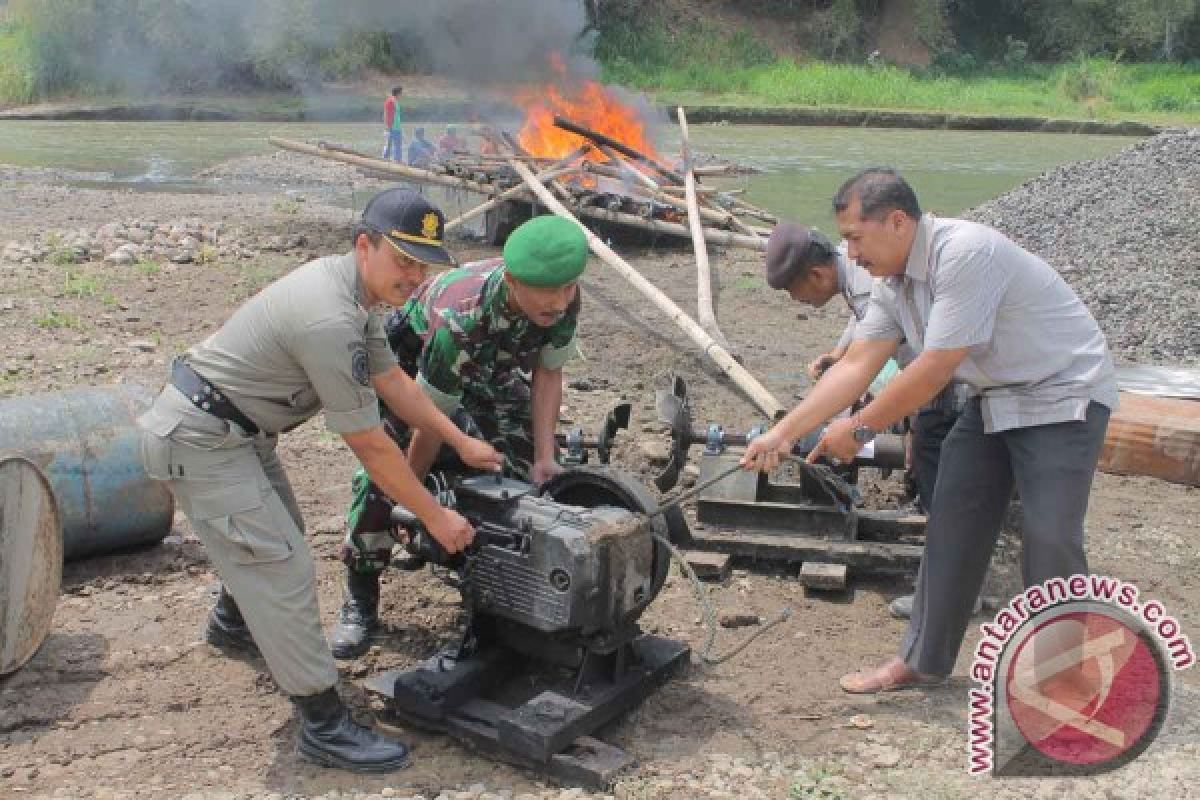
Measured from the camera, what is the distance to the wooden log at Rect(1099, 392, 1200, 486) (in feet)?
21.3

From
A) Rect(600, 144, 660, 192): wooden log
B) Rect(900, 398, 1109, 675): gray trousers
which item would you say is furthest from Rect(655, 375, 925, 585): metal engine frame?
Rect(600, 144, 660, 192): wooden log

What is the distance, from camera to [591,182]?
42.8ft

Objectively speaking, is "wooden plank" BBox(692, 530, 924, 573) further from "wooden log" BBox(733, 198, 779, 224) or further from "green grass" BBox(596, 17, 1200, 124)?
"green grass" BBox(596, 17, 1200, 124)

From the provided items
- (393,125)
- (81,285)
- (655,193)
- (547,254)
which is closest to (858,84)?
(393,125)

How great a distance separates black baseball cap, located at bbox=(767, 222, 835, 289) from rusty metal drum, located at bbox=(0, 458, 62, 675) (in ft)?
9.39

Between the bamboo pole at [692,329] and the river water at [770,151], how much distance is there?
593cm

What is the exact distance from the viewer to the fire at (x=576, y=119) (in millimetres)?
15703

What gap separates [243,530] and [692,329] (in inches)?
191

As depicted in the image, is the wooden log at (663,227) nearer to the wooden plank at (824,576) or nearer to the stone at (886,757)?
the wooden plank at (824,576)

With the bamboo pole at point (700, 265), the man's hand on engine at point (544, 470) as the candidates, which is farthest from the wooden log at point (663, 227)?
the man's hand on engine at point (544, 470)

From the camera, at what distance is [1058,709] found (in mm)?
4086

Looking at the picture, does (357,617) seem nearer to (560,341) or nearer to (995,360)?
(560,341)

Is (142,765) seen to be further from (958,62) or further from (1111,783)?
(958,62)

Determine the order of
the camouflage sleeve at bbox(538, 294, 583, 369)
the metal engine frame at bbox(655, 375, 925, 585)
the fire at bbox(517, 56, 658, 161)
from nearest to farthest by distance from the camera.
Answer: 1. the camouflage sleeve at bbox(538, 294, 583, 369)
2. the metal engine frame at bbox(655, 375, 925, 585)
3. the fire at bbox(517, 56, 658, 161)
